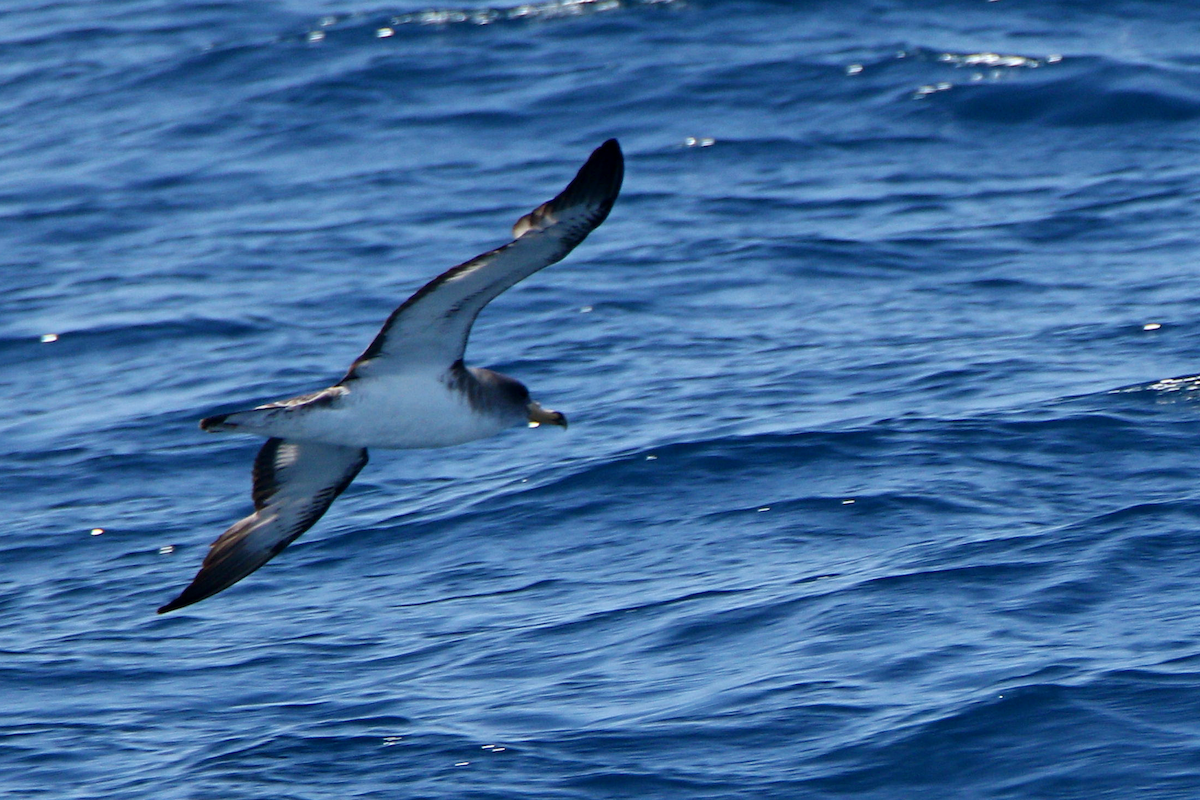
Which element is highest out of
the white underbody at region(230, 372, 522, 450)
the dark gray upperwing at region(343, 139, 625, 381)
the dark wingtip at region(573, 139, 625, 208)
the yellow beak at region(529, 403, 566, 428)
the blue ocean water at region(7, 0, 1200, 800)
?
the dark wingtip at region(573, 139, 625, 208)

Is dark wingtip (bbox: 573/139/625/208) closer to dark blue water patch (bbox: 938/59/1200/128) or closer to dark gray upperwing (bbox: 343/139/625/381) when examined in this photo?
dark gray upperwing (bbox: 343/139/625/381)

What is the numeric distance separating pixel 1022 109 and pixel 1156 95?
124cm

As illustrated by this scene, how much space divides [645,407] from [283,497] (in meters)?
3.87

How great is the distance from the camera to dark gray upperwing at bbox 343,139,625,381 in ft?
23.0

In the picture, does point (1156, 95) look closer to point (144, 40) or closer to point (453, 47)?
point (453, 47)

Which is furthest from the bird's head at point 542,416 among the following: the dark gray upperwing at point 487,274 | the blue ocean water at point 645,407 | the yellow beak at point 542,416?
the blue ocean water at point 645,407

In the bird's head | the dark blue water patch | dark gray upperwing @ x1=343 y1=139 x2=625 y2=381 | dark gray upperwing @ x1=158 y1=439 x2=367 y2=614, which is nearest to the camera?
dark gray upperwing @ x1=343 y1=139 x2=625 y2=381

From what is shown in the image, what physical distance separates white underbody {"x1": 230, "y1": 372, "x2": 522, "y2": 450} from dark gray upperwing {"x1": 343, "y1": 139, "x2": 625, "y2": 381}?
83 millimetres

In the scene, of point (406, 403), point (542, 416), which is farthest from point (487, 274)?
point (542, 416)

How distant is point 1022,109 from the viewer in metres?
17.0

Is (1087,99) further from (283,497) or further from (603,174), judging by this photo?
(603,174)

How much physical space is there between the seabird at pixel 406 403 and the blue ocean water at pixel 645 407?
3.64 ft

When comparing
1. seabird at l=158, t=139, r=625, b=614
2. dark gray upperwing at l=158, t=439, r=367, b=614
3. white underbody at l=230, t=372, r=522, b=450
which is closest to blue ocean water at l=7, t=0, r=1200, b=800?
dark gray upperwing at l=158, t=439, r=367, b=614

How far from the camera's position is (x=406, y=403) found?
7977 millimetres
